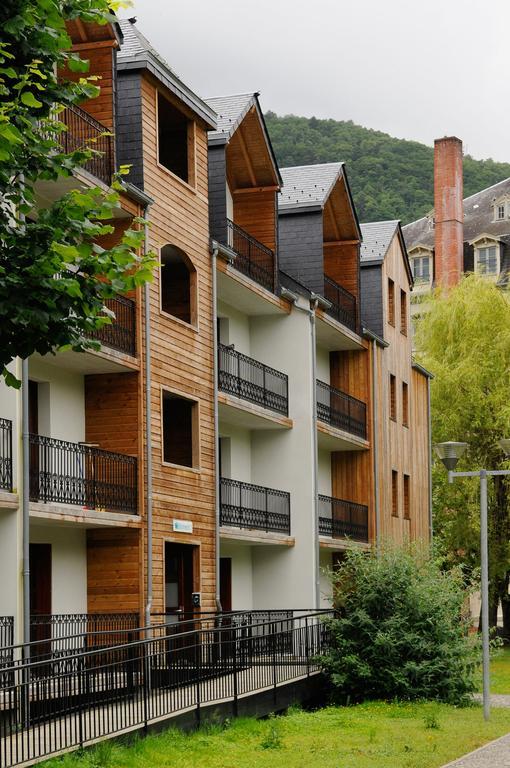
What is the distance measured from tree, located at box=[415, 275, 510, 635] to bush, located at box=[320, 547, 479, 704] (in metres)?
16.8

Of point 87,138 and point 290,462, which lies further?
point 290,462

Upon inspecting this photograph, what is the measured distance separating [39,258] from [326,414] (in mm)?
24024

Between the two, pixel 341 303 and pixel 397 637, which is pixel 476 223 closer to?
pixel 341 303

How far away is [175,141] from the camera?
88.7 ft

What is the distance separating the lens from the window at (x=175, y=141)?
1032 inches

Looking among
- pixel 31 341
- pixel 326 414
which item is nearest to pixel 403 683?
pixel 326 414

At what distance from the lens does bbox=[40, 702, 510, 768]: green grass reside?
15.7 metres

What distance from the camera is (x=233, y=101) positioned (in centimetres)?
2992

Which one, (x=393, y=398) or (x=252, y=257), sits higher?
(x=252, y=257)

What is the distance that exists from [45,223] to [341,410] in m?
25.1

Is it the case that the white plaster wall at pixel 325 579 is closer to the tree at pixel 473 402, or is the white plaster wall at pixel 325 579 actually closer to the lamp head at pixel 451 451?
the tree at pixel 473 402

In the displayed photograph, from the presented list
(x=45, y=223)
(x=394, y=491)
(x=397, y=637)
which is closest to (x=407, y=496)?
(x=394, y=491)

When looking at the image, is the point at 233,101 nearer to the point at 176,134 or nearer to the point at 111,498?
the point at 176,134

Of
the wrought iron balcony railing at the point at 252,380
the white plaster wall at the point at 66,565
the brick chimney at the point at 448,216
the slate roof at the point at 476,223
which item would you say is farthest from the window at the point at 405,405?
the slate roof at the point at 476,223
